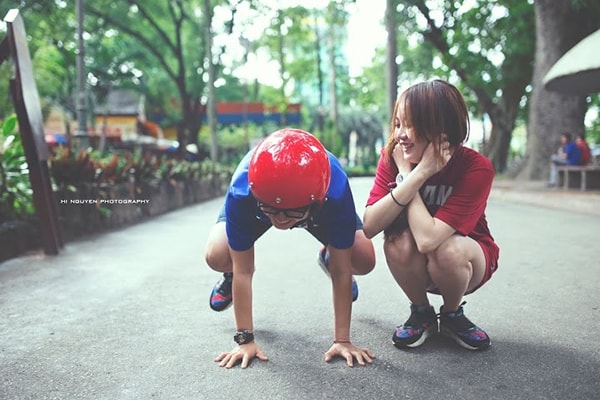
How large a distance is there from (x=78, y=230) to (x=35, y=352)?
3.93 m

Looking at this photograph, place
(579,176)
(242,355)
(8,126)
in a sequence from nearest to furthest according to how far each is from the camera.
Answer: (242,355)
(8,126)
(579,176)

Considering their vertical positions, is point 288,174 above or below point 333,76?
below

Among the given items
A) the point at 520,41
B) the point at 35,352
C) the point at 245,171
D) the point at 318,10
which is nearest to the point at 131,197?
the point at 35,352

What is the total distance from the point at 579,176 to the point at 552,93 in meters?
2.50

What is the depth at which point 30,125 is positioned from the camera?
4.64 m

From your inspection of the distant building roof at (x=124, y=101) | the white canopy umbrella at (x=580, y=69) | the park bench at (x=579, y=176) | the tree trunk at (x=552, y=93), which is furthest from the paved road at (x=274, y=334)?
the distant building roof at (x=124, y=101)

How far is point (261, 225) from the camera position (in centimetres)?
230

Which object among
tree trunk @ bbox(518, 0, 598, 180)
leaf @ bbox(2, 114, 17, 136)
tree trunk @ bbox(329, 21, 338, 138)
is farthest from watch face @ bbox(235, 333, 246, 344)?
tree trunk @ bbox(329, 21, 338, 138)

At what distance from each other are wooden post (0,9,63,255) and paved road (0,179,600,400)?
1.12 feet

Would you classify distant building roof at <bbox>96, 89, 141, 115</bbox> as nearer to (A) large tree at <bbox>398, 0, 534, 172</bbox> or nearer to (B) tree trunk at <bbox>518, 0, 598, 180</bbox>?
(A) large tree at <bbox>398, 0, 534, 172</bbox>

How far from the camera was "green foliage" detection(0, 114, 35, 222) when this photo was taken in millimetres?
5309

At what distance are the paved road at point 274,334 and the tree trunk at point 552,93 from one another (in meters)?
8.54

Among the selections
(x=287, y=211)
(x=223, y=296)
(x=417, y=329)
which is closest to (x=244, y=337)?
(x=223, y=296)

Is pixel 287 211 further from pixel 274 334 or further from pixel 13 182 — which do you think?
pixel 13 182
